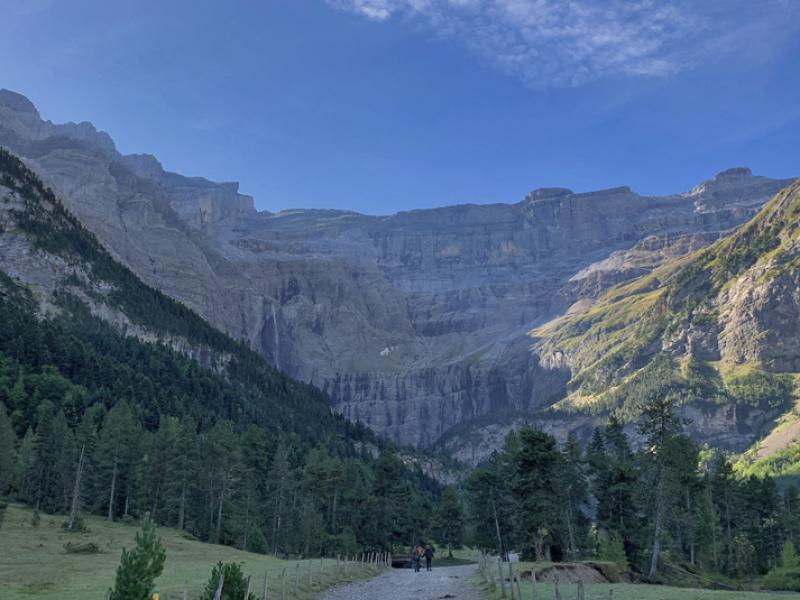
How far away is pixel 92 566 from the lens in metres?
48.7

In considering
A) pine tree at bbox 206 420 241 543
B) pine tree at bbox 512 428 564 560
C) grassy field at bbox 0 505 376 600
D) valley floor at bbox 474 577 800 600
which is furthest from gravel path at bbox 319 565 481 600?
pine tree at bbox 206 420 241 543

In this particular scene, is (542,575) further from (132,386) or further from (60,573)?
(132,386)

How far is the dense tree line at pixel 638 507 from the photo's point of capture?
216ft

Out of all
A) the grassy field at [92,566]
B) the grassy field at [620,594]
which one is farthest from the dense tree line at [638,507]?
the grassy field at [620,594]

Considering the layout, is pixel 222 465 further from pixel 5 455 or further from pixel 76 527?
pixel 5 455

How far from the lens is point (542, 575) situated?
4834cm

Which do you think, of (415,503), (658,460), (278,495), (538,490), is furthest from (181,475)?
(658,460)

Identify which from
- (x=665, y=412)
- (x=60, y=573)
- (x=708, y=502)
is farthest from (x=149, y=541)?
(x=708, y=502)

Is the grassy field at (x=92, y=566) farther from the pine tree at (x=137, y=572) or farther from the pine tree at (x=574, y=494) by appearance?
the pine tree at (x=574, y=494)

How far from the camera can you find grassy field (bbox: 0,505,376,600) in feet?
118

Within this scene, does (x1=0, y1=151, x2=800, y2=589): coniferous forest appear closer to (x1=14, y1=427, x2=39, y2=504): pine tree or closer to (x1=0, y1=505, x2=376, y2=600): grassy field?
(x1=14, y1=427, x2=39, y2=504): pine tree

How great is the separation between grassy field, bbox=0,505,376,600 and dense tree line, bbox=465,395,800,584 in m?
21.6

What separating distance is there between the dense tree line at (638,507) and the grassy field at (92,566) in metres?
21.6

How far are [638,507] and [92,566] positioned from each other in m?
59.0
